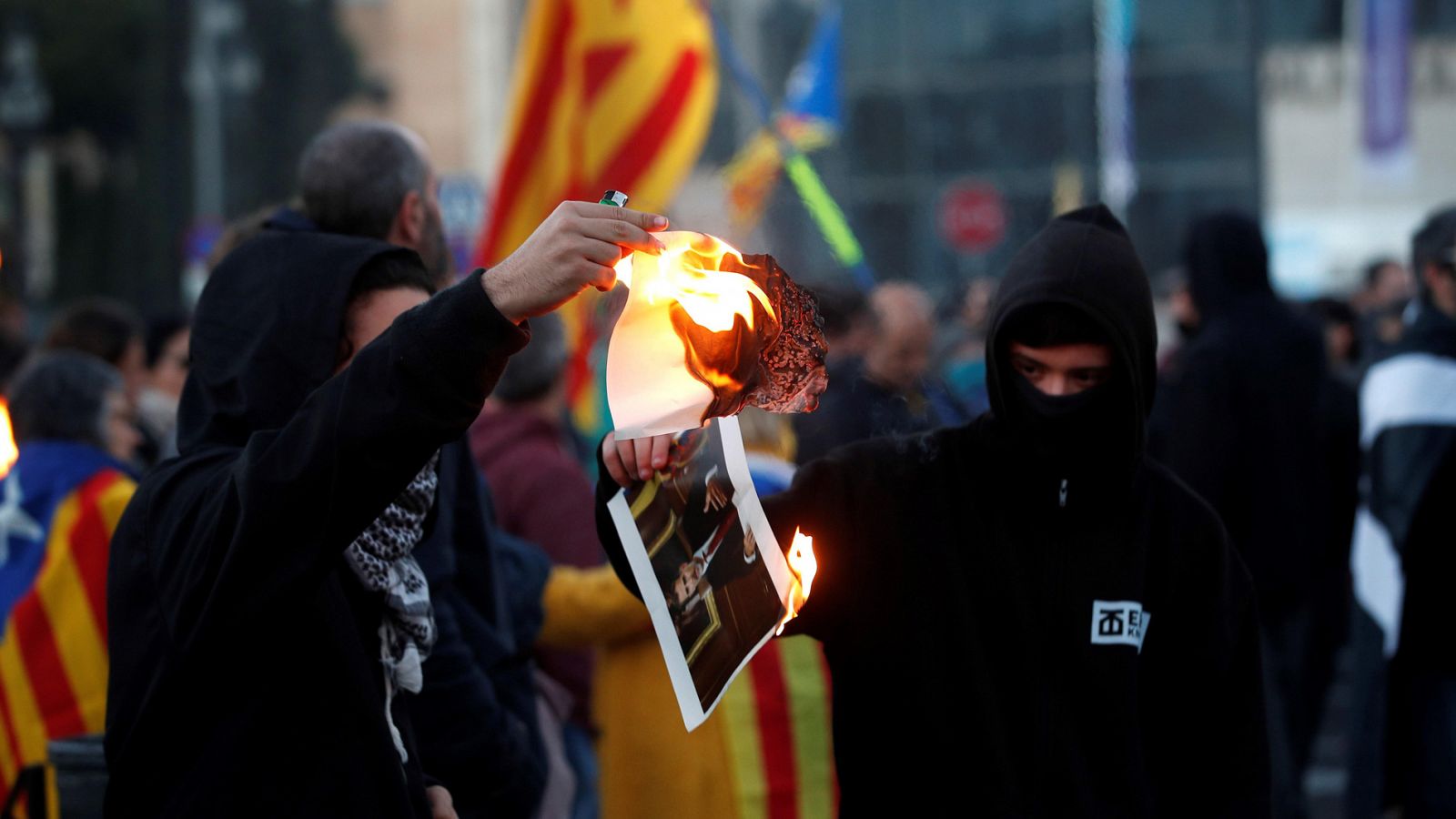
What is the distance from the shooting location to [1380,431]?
16.4ft

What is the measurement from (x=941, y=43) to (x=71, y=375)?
28.2m

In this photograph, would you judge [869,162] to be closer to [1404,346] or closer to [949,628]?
[1404,346]

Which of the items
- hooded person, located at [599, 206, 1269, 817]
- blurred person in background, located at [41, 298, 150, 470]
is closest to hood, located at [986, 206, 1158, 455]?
hooded person, located at [599, 206, 1269, 817]

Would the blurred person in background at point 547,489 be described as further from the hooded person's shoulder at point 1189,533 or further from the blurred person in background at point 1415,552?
the blurred person in background at point 1415,552

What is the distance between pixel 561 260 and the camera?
1.93m

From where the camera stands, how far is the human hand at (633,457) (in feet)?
7.54

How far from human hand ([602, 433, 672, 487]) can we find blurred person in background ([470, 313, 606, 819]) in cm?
232

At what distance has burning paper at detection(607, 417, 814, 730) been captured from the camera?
7.29ft

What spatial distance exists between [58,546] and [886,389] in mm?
2107

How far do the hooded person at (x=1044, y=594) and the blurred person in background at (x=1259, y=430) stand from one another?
297 centimetres

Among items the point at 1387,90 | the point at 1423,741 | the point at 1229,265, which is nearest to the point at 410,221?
the point at 1423,741

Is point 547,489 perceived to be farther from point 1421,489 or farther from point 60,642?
point 1421,489

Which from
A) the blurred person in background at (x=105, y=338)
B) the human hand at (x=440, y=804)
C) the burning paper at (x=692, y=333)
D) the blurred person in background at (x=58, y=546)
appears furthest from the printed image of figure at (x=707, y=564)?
the blurred person in background at (x=105, y=338)

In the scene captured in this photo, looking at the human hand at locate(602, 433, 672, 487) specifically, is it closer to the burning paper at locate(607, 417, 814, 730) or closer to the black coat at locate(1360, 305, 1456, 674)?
the burning paper at locate(607, 417, 814, 730)
